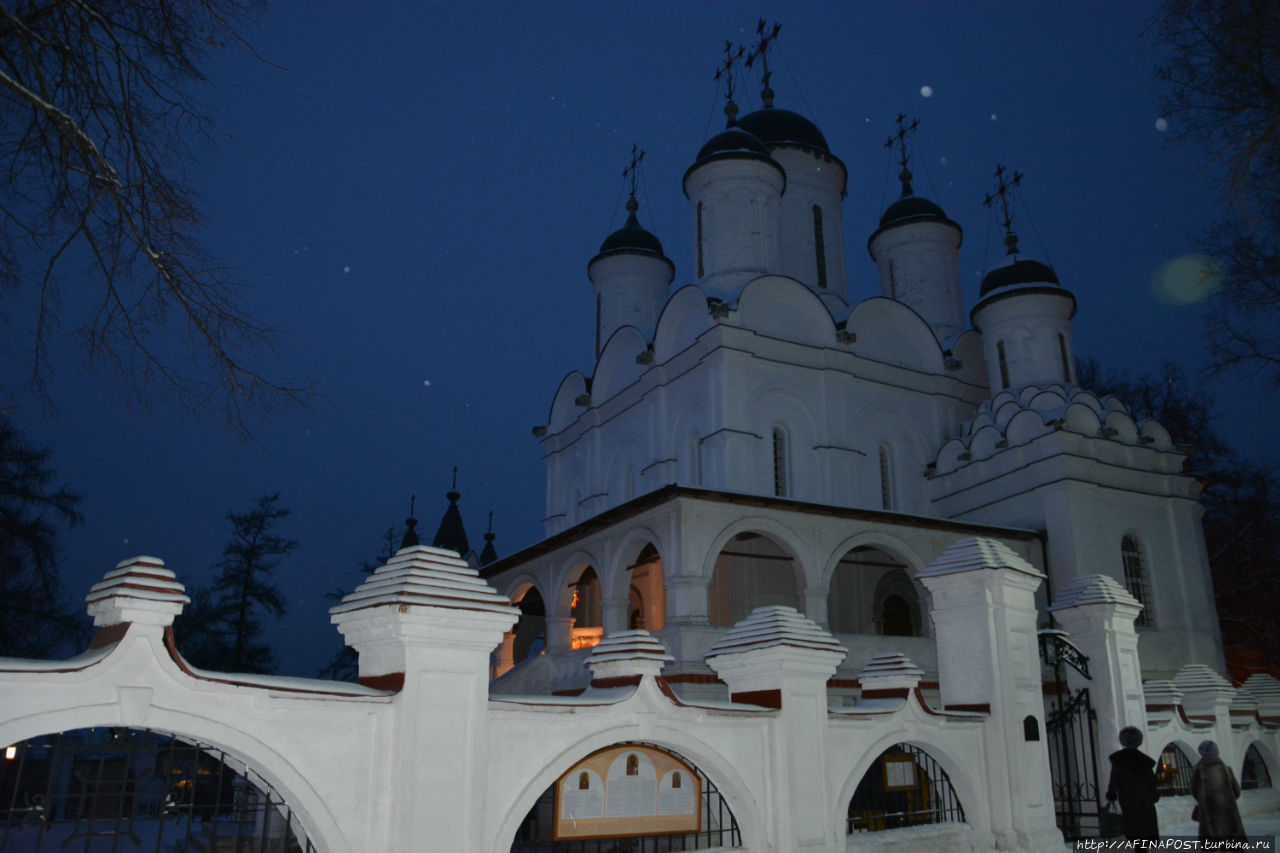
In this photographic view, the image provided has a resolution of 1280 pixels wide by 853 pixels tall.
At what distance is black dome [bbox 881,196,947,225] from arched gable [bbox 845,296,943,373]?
15.0ft

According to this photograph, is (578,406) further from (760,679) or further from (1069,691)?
(760,679)

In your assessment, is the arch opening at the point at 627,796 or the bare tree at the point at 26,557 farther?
the bare tree at the point at 26,557

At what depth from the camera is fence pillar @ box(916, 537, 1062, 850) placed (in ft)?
27.8

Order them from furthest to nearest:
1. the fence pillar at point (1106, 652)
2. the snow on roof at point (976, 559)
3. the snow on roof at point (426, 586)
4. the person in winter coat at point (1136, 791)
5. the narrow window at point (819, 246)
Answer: the narrow window at point (819, 246) → the fence pillar at point (1106, 652) → the snow on roof at point (976, 559) → the person in winter coat at point (1136, 791) → the snow on roof at point (426, 586)

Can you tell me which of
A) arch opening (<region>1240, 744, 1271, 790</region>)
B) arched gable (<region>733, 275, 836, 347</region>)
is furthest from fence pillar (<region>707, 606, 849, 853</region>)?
arched gable (<region>733, 275, 836, 347</region>)

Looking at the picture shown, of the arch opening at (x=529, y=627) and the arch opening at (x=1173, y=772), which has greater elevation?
the arch opening at (x=529, y=627)

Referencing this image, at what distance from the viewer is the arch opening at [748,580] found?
17.8m

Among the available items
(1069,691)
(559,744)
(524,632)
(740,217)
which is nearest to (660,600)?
(524,632)

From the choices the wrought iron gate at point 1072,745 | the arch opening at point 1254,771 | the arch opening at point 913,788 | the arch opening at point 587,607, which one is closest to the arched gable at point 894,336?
the arch opening at point 587,607

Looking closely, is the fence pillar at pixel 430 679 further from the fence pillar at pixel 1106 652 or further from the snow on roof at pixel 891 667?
the fence pillar at pixel 1106 652

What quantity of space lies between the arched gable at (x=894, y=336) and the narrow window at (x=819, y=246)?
2108 millimetres

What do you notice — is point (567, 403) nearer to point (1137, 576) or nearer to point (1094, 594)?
point (1137, 576)

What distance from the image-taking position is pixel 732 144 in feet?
70.7

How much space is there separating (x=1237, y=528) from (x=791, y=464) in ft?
44.2
